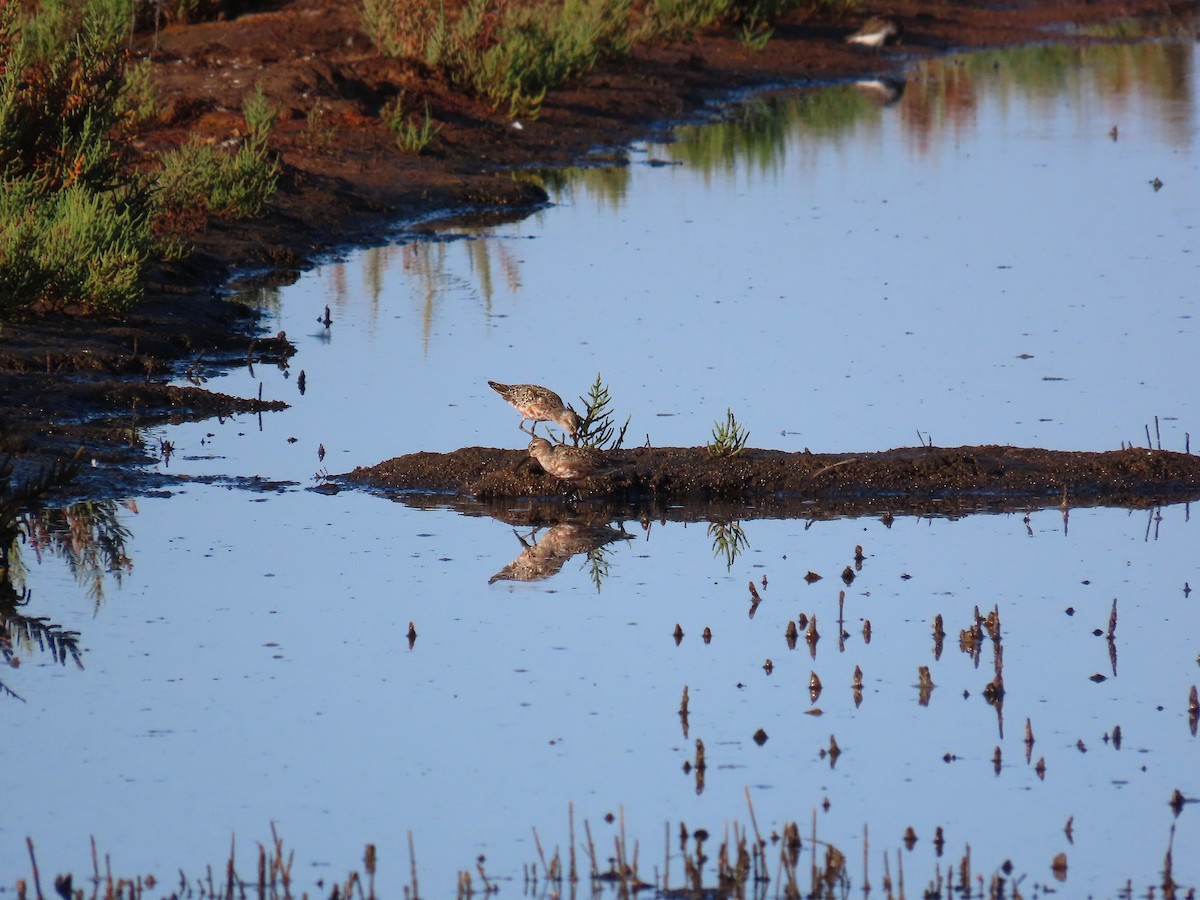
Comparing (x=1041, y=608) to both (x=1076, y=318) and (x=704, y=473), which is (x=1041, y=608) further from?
(x=1076, y=318)

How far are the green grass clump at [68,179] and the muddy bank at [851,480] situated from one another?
3.54 meters

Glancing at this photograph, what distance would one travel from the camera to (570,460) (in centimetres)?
965

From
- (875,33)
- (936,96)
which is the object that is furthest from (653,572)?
(875,33)

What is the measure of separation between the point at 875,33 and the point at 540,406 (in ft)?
77.4

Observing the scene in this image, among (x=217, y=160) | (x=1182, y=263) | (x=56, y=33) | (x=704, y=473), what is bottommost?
(x=704, y=473)

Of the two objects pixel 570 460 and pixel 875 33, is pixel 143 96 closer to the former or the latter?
pixel 570 460

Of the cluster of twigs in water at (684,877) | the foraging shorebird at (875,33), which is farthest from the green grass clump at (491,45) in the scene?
the cluster of twigs in water at (684,877)

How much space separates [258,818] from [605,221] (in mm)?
12889

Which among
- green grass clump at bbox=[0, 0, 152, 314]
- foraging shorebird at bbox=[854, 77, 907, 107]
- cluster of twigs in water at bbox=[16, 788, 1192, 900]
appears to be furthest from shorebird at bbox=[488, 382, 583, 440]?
foraging shorebird at bbox=[854, 77, 907, 107]

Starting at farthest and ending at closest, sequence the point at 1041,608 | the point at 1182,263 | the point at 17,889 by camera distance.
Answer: the point at 1182,263 → the point at 1041,608 → the point at 17,889

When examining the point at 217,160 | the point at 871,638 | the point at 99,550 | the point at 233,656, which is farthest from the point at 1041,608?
the point at 217,160

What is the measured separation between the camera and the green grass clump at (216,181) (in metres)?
16.2

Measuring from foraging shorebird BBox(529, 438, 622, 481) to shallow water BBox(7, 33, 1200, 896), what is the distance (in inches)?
19.3

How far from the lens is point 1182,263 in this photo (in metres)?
15.8
